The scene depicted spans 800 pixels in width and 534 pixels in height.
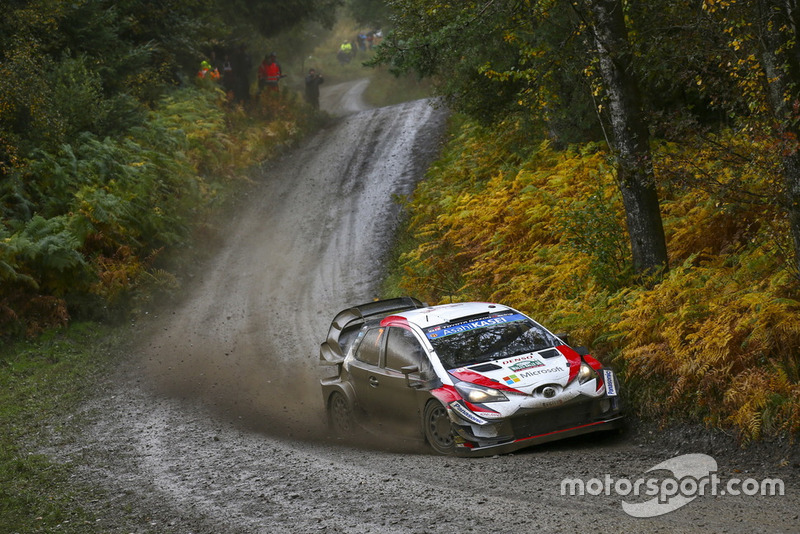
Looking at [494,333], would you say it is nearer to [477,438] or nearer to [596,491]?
[477,438]

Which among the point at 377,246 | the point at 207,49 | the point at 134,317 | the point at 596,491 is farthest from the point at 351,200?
the point at 596,491

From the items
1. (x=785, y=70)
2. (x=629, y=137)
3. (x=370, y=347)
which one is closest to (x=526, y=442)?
(x=370, y=347)

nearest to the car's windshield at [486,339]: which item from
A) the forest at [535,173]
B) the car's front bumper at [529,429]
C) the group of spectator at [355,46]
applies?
the car's front bumper at [529,429]

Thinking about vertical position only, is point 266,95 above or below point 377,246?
above

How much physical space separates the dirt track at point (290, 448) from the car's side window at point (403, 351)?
3.22ft

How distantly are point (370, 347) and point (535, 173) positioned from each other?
26.0 feet

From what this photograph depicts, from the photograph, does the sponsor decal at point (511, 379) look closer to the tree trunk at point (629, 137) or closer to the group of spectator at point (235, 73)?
the tree trunk at point (629, 137)

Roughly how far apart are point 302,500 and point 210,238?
15.2 meters

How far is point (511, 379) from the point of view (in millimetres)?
8906

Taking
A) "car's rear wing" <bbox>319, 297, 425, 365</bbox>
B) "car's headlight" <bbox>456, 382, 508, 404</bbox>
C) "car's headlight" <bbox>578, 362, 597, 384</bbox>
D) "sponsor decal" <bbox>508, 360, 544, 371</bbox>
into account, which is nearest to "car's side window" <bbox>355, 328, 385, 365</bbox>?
"car's rear wing" <bbox>319, 297, 425, 365</bbox>

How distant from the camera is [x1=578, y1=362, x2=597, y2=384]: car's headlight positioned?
908cm

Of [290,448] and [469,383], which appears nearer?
[469,383]

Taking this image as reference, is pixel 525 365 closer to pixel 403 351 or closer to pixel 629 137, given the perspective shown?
pixel 403 351

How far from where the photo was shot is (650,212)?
1133 centimetres
